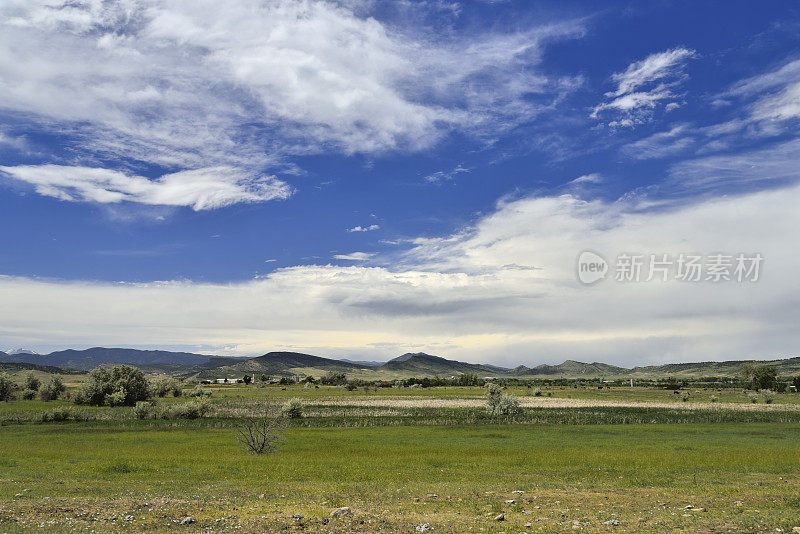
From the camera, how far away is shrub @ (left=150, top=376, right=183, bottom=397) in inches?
5340

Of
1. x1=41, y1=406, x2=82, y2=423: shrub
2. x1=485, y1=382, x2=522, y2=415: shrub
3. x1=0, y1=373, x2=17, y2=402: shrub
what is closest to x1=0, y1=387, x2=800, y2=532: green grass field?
x1=41, y1=406, x2=82, y2=423: shrub

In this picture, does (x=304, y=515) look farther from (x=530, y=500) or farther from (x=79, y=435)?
(x=79, y=435)

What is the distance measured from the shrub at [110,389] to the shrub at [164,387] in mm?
16639

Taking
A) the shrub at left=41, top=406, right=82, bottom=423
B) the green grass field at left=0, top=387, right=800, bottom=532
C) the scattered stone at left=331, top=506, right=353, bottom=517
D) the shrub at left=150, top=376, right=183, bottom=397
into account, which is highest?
the scattered stone at left=331, top=506, right=353, bottom=517

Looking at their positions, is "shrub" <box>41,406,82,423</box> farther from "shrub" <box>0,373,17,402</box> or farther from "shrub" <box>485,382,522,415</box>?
"shrub" <box>0,373,17,402</box>

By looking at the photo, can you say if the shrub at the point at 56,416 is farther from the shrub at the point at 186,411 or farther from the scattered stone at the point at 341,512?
the scattered stone at the point at 341,512

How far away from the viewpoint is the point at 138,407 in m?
77.2

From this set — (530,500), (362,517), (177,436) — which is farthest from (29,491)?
(177,436)

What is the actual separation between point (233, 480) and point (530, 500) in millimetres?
15189

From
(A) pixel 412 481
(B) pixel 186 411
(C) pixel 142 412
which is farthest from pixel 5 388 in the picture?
(A) pixel 412 481

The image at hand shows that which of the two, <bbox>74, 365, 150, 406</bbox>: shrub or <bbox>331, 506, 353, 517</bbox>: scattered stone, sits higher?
<bbox>331, 506, 353, 517</bbox>: scattered stone

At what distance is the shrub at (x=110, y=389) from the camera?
108m

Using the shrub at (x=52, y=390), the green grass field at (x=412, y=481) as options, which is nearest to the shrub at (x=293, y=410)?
the green grass field at (x=412, y=481)

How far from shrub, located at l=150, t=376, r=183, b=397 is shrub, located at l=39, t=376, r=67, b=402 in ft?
67.1
